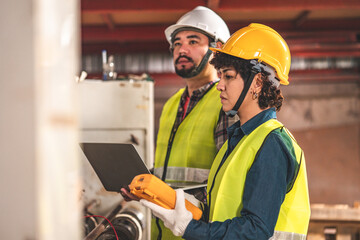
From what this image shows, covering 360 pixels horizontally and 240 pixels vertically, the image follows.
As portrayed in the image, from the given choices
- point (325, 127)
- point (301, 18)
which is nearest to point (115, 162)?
point (301, 18)

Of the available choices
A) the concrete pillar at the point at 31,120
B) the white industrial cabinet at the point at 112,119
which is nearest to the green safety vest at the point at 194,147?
the white industrial cabinet at the point at 112,119

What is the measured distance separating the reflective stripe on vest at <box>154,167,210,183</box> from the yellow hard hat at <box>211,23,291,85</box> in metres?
0.68

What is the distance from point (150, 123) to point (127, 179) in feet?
4.69

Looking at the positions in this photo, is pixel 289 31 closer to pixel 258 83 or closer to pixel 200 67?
pixel 200 67

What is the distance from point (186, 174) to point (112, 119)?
121cm

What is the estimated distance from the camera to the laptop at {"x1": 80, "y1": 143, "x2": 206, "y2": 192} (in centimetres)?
159

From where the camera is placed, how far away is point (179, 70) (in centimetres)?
237

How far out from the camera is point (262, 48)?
167cm

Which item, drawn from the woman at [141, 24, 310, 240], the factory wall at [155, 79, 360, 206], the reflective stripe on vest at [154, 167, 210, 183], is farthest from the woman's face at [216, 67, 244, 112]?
the factory wall at [155, 79, 360, 206]

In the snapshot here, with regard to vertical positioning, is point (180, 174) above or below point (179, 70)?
below

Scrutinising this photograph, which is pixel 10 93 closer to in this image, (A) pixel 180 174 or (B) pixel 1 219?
(B) pixel 1 219

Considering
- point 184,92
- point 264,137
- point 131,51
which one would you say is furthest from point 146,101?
point 131,51

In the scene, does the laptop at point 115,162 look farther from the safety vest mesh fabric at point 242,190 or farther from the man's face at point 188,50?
the man's face at point 188,50

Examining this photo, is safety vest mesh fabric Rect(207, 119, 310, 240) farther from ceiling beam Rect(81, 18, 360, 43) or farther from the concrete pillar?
ceiling beam Rect(81, 18, 360, 43)
